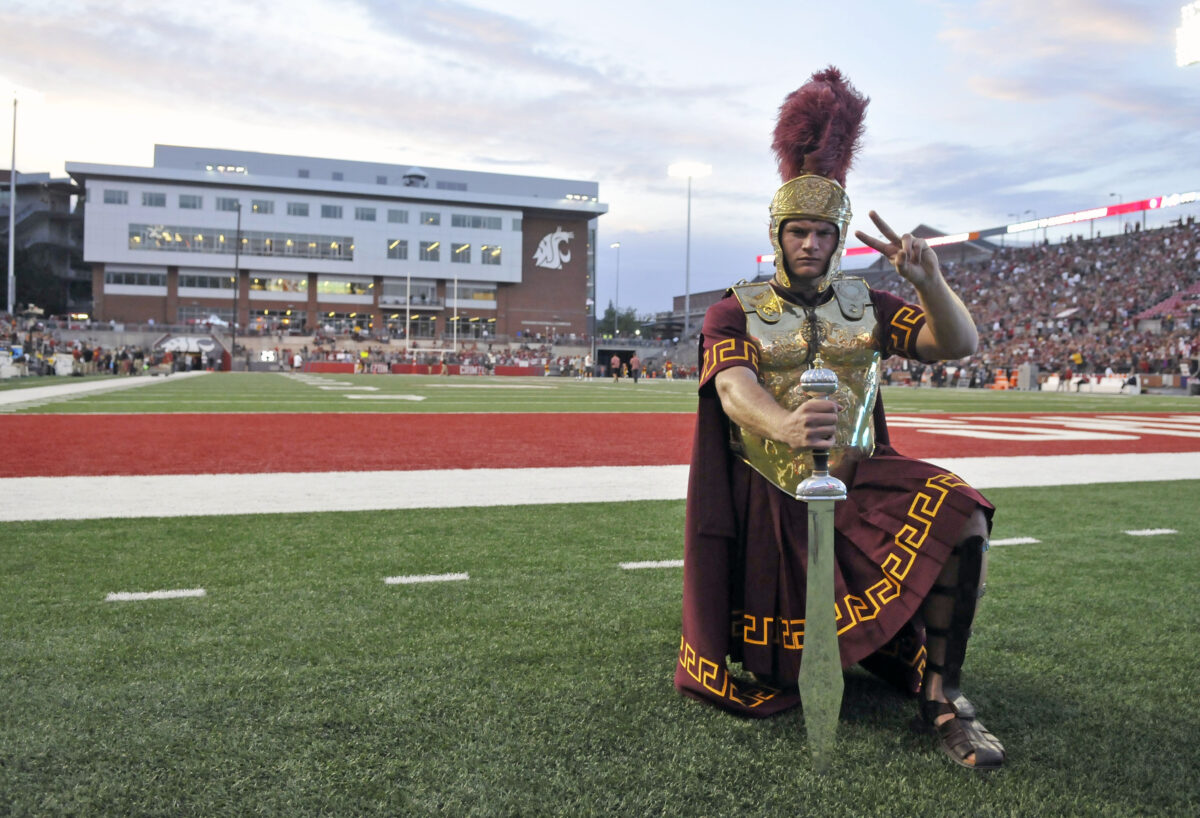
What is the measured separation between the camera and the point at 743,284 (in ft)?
9.35

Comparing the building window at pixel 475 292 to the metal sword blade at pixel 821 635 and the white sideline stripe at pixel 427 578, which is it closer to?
the white sideline stripe at pixel 427 578

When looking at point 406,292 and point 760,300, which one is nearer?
point 760,300

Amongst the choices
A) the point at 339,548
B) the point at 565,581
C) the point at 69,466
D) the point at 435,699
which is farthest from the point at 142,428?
the point at 435,699

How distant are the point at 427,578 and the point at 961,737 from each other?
2.61 m

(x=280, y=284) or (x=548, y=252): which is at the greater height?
(x=548, y=252)

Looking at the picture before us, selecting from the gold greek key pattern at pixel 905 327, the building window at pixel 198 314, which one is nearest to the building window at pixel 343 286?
the building window at pixel 198 314

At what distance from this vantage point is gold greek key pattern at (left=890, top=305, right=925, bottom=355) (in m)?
2.78

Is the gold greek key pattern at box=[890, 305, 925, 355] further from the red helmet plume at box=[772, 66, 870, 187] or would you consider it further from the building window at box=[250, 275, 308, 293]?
the building window at box=[250, 275, 308, 293]

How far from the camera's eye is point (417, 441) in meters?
11.2

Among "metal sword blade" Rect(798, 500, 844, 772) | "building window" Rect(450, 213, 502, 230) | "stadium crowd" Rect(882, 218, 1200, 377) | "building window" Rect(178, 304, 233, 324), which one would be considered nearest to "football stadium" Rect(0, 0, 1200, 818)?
"metal sword blade" Rect(798, 500, 844, 772)

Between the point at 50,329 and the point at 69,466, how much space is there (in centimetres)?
7060

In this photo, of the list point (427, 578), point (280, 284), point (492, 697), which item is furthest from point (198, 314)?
point (492, 697)

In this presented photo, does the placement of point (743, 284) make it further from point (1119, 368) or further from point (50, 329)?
point (50, 329)

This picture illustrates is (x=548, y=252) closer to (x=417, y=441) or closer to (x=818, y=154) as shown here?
(x=417, y=441)
